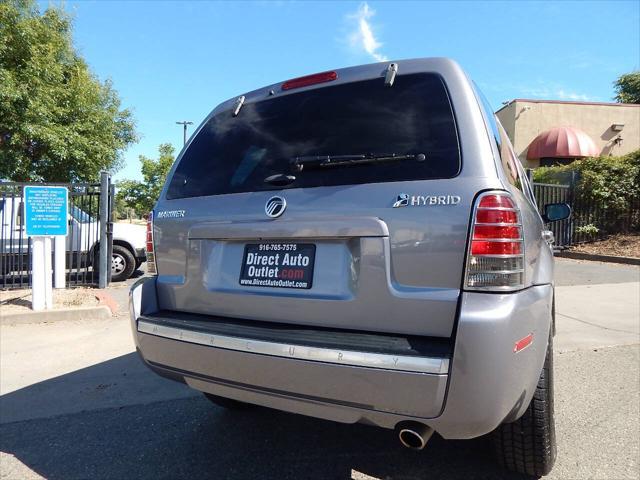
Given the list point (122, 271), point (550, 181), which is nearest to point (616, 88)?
point (550, 181)

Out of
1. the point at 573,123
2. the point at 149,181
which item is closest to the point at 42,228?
the point at 573,123

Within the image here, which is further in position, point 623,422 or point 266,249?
point 623,422

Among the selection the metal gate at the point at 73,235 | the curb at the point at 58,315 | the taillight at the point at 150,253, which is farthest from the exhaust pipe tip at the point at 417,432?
the metal gate at the point at 73,235

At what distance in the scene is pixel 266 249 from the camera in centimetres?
230

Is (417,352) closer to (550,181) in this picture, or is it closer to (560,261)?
(560,261)

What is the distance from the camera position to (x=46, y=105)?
12.8 meters

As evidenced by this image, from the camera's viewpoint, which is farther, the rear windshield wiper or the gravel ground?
the gravel ground

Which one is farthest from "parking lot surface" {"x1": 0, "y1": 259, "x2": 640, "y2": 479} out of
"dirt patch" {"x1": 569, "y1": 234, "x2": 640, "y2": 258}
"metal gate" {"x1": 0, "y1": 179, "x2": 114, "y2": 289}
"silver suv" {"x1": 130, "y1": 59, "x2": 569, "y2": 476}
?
"dirt patch" {"x1": 569, "y1": 234, "x2": 640, "y2": 258}

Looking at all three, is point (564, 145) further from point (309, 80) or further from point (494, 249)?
point (494, 249)

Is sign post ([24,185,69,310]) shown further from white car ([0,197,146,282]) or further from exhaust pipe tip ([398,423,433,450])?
exhaust pipe tip ([398,423,433,450])

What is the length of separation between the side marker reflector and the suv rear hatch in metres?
0.26

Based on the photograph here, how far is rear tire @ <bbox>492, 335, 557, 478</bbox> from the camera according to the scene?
7.30 feet

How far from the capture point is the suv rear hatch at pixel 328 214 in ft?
6.33

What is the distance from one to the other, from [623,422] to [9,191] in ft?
29.9
